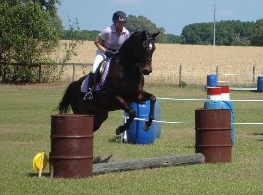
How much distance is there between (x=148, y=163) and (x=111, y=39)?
8.99ft

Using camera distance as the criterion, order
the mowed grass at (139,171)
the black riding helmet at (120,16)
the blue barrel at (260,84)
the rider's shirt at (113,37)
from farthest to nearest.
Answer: the blue barrel at (260,84) → the rider's shirt at (113,37) → the black riding helmet at (120,16) → the mowed grass at (139,171)

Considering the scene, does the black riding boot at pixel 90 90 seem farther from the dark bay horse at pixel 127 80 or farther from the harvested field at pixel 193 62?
the harvested field at pixel 193 62

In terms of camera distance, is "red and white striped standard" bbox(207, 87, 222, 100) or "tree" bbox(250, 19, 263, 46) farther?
"tree" bbox(250, 19, 263, 46)

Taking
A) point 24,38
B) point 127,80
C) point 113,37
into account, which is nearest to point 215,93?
point 113,37

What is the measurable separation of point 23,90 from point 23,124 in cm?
2130

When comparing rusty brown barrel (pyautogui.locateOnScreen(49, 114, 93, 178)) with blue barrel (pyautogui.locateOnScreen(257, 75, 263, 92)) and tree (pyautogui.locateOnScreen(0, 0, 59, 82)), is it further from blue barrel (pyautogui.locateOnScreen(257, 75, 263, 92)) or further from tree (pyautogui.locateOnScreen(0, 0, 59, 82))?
tree (pyautogui.locateOnScreen(0, 0, 59, 82))

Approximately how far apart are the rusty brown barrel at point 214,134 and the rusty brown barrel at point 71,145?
8.08 ft

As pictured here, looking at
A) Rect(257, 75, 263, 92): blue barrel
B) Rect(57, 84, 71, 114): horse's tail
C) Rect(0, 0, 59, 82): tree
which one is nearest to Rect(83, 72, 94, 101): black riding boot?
Rect(57, 84, 71, 114): horse's tail

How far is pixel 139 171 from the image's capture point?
34.7 feet

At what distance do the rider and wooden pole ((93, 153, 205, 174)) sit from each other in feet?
6.50

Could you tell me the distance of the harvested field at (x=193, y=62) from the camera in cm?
5136

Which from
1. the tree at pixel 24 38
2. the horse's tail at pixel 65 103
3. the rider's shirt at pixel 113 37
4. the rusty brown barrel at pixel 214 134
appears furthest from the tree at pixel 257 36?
the rusty brown barrel at pixel 214 134

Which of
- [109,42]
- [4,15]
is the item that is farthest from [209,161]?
[4,15]

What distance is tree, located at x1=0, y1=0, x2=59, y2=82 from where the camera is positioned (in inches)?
1909
